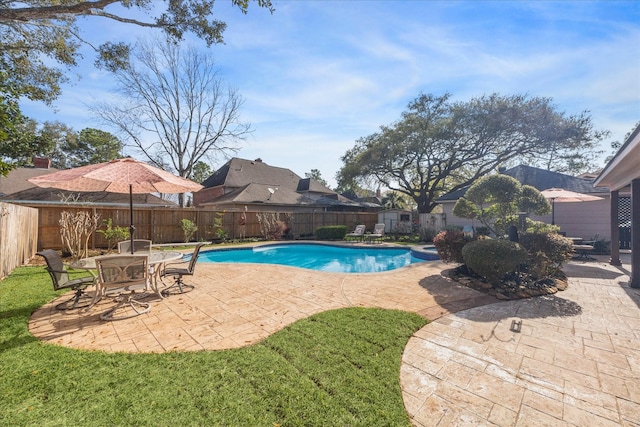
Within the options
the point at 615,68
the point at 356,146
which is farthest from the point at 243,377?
the point at 356,146

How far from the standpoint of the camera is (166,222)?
14375 mm

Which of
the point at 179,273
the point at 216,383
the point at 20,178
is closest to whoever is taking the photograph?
the point at 216,383

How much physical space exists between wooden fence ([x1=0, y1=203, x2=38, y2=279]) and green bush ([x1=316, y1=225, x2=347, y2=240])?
13207mm

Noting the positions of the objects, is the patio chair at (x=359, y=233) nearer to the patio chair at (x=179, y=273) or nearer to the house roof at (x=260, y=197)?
the house roof at (x=260, y=197)

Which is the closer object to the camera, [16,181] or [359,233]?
[359,233]

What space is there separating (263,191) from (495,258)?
20.5 meters

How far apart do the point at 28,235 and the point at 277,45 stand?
34.8 ft

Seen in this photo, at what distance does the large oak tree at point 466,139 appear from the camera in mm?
17172

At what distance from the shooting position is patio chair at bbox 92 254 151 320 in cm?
412

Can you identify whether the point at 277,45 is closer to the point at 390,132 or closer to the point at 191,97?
the point at 390,132

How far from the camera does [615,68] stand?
22.9 ft

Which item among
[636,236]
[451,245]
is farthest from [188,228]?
[636,236]

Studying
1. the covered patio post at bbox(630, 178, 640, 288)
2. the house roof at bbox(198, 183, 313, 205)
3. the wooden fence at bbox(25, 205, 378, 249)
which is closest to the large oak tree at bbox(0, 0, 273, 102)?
the wooden fence at bbox(25, 205, 378, 249)

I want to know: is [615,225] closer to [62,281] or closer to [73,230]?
[62,281]
